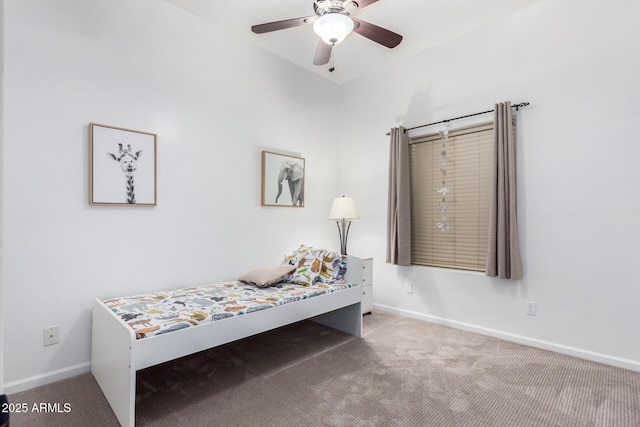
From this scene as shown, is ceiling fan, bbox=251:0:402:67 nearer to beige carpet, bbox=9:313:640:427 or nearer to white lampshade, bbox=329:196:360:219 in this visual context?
white lampshade, bbox=329:196:360:219

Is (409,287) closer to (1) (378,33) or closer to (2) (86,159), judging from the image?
(1) (378,33)

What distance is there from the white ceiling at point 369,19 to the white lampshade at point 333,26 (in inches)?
29.6

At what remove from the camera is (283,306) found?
2463 millimetres

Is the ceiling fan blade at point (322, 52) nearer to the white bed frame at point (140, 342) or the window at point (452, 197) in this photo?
the window at point (452, 197)

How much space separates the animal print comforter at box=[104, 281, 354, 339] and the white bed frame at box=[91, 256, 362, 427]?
A: 39 millimetres

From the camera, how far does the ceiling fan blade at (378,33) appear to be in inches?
94.0

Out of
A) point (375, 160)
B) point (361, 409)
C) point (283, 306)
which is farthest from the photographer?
point (375, 160)

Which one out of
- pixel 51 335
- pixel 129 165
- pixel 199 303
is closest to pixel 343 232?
pixel 199 303

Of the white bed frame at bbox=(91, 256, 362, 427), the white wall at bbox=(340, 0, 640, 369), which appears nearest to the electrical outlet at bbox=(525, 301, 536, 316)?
the white wall at bbox=(340, 0, 640, 369)

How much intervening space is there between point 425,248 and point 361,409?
2.05m

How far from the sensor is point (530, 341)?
290 cm

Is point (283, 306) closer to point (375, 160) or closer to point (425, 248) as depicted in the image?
point (425, 248)

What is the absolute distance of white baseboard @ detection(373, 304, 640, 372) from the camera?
248 centimetres

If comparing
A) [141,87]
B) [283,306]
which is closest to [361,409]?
[283,306]
